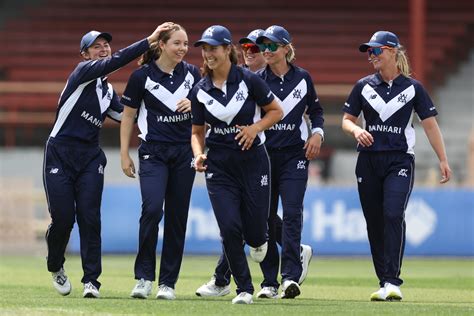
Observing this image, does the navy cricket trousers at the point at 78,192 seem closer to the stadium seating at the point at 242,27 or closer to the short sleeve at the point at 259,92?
the short sleeve at the point at 259,92

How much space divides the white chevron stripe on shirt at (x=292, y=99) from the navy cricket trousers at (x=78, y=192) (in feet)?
5.12

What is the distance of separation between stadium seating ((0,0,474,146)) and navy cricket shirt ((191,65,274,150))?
50.5 ft

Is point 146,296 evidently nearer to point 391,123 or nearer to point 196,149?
point 196,149

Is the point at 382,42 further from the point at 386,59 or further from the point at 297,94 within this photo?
the point at 297,94

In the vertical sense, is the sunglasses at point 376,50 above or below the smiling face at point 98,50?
above

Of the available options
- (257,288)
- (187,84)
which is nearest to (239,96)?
(187,84)

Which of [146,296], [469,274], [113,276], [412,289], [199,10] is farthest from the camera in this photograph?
[199,10]

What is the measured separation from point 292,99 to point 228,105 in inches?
51.1

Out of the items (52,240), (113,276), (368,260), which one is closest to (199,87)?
(52,240)

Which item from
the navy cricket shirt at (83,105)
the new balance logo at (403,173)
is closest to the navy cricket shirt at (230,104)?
the navy cricket shirt at (83,105)

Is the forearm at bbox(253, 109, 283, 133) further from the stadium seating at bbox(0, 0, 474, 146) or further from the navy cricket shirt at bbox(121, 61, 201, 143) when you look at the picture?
the stadium seating at bbox(0, 0, 474, 146)

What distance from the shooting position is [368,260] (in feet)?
61.3

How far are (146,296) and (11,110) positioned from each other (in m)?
14.7

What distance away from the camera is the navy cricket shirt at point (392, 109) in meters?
10.2
